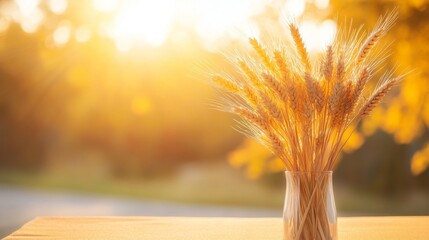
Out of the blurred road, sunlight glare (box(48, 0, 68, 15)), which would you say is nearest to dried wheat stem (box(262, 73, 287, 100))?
the blurred road

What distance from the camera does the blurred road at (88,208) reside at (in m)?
5.31

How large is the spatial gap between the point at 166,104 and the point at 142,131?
48 cm

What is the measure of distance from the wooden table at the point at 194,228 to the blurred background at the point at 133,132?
3.31 metres

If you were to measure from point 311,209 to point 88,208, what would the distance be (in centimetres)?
491

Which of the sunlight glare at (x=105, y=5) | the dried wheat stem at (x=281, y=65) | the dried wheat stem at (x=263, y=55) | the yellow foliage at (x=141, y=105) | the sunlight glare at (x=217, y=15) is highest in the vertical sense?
the sunlight glare at (x=105, y=5)

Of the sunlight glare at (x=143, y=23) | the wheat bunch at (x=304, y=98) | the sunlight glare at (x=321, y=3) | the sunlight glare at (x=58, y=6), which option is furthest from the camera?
the sunlight glare at (x=58, y=6)

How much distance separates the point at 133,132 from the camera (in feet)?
19.7

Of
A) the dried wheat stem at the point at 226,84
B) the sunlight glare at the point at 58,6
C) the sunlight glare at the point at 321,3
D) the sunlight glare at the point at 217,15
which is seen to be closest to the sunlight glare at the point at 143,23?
the sunlight glare at the point at 217,15

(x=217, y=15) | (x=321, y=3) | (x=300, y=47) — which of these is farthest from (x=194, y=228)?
(x=217, y=15)

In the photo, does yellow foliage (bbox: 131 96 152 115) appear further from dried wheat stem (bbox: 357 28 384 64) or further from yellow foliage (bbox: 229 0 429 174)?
dried wheat stem (bbox: 357 28 384 64)

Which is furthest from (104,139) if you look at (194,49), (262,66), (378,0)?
(262,66)

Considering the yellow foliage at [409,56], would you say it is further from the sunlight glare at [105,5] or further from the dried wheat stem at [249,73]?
the sunlight glare at [105,5]

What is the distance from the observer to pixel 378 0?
3.23 m

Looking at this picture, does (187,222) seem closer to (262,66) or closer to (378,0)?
(262,66)
